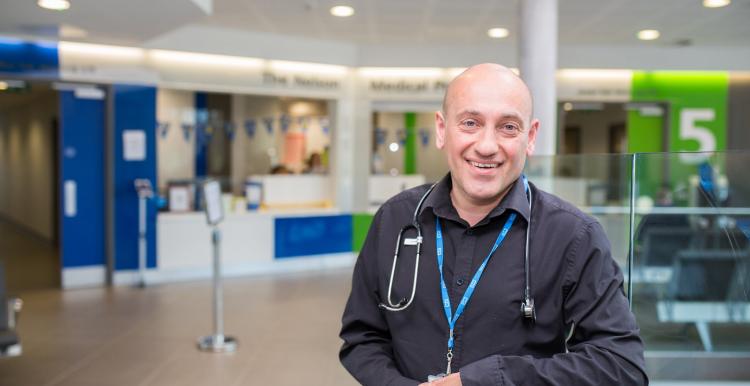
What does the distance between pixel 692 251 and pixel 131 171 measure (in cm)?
642

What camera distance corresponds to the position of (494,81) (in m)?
1.46

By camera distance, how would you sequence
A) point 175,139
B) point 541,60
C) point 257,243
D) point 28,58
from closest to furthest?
point 541,60 < point 28,58 < point 175,139 < point 257,243

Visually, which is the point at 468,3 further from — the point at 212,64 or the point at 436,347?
the point at 436,347

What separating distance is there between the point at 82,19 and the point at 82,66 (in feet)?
4.90

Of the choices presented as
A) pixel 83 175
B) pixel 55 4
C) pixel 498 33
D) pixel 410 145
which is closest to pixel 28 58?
pixel 83 175

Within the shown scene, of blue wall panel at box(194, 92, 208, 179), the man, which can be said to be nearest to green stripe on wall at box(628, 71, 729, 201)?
blue wall panel at box(194, 92, 208, 179)

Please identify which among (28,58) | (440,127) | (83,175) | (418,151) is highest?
(28,58)

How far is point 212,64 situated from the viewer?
871 cm

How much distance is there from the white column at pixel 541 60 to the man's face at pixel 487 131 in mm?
3599

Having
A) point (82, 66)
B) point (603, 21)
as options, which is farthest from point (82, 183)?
point (603, 21)

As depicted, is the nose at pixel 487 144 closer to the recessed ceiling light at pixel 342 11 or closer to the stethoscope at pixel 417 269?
the stethoscope at pixel 417 269

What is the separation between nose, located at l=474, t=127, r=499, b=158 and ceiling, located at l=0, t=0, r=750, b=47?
499 cm

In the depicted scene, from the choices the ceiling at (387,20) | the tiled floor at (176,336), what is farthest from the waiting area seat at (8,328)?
the ceiling at (387,20)

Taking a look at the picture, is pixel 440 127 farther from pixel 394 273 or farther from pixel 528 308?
pixel 528 308
